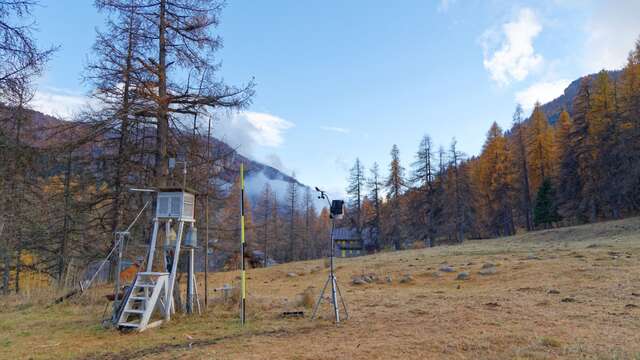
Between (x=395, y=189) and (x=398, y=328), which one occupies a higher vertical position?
(x=395, y=189)

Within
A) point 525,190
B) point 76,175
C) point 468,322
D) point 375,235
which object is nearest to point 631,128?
point 525,190

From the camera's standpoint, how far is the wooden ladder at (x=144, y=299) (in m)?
8.01

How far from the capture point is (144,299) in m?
8.31

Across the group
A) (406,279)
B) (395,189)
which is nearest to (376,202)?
(395,189)

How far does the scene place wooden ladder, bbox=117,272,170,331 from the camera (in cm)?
801

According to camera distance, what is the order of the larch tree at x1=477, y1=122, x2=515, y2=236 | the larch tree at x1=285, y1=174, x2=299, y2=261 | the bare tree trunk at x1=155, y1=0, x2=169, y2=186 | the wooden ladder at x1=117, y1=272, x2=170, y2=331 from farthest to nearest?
the larch tree at x1=285, y1=174, x2=299, y2=261, the larch tree at x1=477, y1=122, x2=515, y2=236, the bare tree trunk at x1=155, y1=0, x2=169, y2=186, the wooden ladder at x1=117, y1=272, x2=170, y2=331

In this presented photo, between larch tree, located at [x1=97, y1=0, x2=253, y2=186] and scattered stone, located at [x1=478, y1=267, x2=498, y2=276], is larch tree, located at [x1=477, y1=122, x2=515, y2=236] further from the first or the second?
larch tree, located at [x1=97, y1=0, x2=253, y2=186]

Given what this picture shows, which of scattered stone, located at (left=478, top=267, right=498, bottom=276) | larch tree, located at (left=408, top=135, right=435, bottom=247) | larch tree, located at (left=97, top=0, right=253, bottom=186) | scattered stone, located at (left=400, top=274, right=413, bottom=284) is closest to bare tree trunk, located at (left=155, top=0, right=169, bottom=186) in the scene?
larch tree, located at (left=97, top=0, right=253, bottom=186)

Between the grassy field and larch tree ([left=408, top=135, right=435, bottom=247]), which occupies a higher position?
larch tree ([left=408, top=135, right=435, bottom=247])

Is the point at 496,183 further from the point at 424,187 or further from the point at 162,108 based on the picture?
the point at 162,108

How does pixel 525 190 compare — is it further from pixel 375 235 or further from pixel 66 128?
pixel 66 128

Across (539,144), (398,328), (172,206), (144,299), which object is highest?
(539,144)

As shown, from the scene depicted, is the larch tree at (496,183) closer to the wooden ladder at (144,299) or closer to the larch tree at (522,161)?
the larch tree at (522,161)

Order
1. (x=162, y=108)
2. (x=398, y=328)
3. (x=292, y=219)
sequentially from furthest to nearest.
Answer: (x=292, y=219) → (x=162, y=108) → (x=398, y=328)
